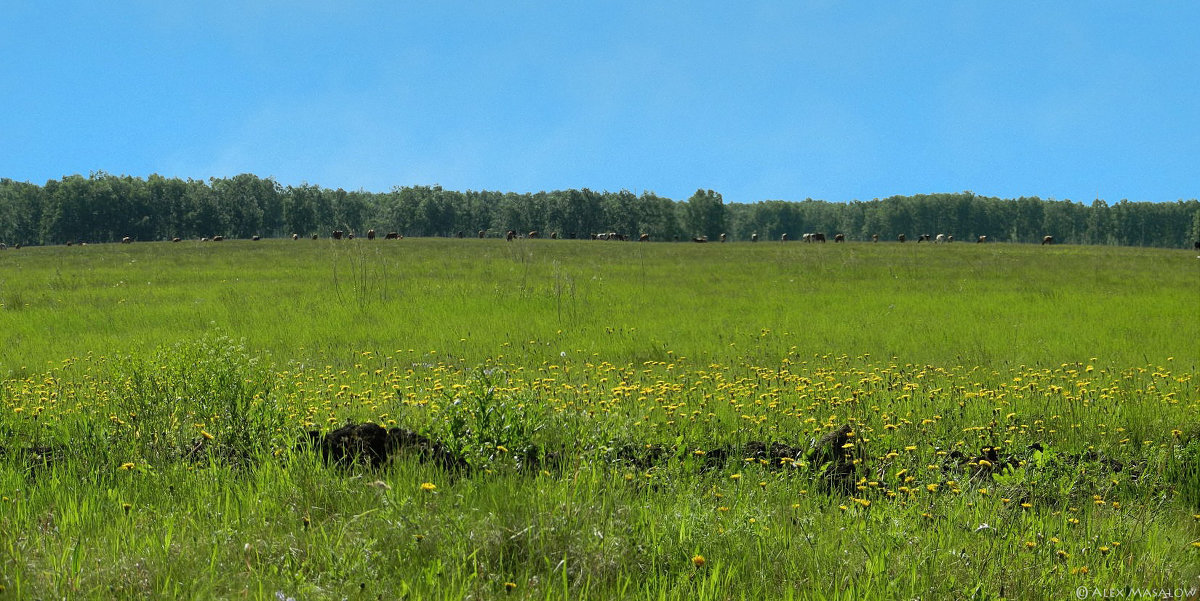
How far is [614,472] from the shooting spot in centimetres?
487

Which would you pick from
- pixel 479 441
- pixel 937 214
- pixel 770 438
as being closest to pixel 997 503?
pixel 770 438

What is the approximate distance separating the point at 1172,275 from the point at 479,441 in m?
29.8

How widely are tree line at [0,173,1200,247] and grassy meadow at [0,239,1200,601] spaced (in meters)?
101

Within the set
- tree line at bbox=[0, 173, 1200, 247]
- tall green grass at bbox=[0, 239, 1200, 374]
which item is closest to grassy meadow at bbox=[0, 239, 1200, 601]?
tall green grass at bbox=[0, 239, 1200, 374]

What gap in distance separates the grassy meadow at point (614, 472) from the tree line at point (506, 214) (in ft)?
333

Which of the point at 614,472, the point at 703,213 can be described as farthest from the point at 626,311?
the point at 703,213

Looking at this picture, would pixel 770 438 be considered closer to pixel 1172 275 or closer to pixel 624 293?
pixel 624 293

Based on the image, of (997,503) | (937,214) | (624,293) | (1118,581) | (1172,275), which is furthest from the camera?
(937,214)

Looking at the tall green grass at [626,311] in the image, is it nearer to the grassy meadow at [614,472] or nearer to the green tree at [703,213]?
the grassy meadow at [614,472]

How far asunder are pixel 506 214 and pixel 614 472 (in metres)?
130

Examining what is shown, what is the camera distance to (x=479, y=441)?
510cm

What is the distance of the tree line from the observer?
11056 cm

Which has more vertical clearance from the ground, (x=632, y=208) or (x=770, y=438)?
(x=632, y=208)

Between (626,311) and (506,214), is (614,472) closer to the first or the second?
(626,311)
